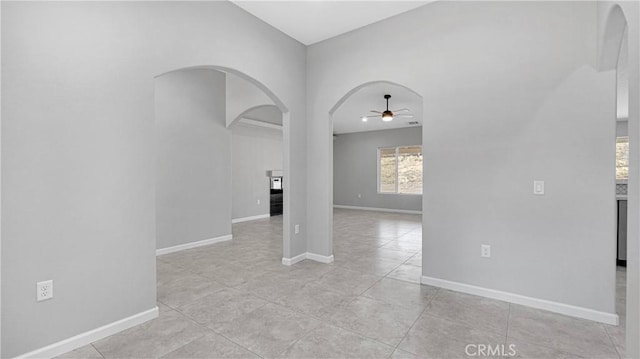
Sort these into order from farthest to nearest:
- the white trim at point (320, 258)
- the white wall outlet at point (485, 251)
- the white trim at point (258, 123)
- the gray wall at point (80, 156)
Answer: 1. the white trim at point (258, 123)
2. the white trim at point (320, 258)
3. the white wall outlet at point (485, 251)
4. the gray wall at point (80, 156)

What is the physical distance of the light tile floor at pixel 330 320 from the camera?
1967 mm

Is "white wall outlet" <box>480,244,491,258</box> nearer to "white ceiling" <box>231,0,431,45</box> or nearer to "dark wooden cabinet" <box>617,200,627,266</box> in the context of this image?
"dark wooden cabinet" <box>617,200,627,266</box>

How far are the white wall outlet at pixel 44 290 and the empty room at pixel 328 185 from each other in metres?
0.01

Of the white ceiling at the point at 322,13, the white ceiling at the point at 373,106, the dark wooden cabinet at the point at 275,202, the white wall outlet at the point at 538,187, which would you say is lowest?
the dark wooden cabinet at the point at 275,202

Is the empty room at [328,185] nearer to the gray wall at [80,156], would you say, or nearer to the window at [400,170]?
the gray wall at [80,156]

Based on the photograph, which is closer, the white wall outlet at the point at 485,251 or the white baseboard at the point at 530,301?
the white baseboard at the point at 530,301

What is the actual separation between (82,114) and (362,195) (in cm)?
915

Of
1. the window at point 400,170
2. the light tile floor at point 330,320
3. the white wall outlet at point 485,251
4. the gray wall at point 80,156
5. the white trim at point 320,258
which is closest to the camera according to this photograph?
the gray wall at point 80,156

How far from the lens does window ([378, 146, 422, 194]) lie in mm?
9477

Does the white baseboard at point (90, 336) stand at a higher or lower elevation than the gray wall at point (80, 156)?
lower

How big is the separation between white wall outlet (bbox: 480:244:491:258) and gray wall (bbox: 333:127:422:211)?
656cm

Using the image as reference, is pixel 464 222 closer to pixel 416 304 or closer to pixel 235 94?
pixel 416 304

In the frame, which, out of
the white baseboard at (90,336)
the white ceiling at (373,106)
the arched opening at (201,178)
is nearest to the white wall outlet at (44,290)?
the white baseboard at (90,336)

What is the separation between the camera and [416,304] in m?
2.67
